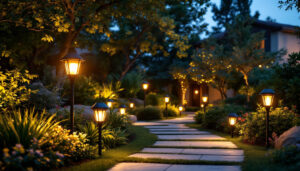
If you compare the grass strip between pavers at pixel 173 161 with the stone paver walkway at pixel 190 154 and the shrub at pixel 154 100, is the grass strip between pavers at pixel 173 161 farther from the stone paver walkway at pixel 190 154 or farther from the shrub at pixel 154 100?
the shrub at pixel 154 100

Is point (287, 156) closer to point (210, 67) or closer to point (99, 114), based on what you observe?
point (99, 114)

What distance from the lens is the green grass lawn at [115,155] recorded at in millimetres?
4956

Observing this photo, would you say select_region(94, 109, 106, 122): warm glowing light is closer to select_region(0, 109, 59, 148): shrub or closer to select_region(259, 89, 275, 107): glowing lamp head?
select_region(0, 109, 59, 148): shrub

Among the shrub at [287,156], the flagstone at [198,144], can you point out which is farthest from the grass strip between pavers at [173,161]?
the flagstone at [198,144]

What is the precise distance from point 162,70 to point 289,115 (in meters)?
19.4

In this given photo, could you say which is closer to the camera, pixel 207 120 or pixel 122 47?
pixel 207 120

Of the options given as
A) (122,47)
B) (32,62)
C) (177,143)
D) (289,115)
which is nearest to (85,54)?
(122,47)

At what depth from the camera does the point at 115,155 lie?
6066mm

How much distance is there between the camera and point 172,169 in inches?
186

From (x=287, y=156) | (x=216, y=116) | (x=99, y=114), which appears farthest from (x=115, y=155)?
(x=216, y=116)

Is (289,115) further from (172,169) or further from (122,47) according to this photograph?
(122,47)

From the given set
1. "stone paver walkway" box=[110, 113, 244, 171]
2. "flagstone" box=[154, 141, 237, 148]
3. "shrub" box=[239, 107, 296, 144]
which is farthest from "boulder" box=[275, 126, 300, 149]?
"flagstone" box=[154, 141, 237, 148]

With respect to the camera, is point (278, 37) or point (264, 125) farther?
point (278, 37)

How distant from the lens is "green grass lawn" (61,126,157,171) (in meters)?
4.96
